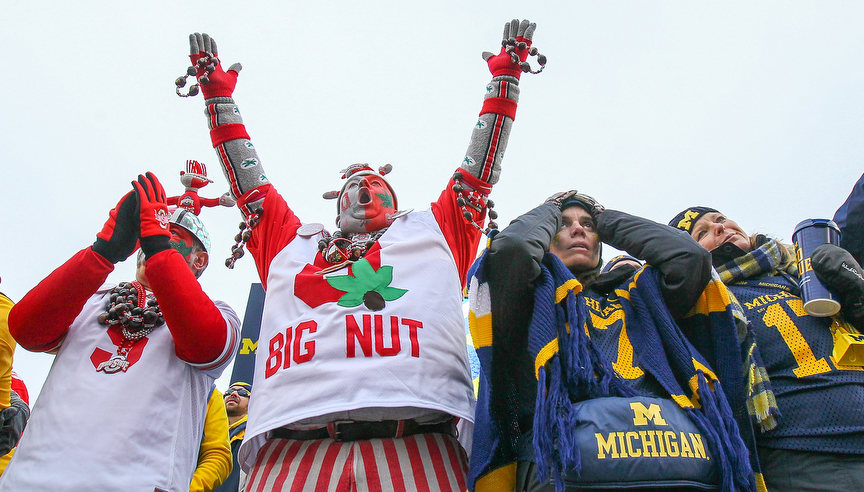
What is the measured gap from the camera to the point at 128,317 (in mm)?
2791

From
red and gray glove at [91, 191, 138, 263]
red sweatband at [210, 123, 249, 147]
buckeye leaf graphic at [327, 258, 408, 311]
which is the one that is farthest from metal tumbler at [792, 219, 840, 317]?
red and gray glove at [91, 191, 138, 263]

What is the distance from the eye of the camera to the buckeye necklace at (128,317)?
2.69 m

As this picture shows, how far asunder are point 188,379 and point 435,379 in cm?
110

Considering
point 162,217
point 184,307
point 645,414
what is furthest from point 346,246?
point 645,414

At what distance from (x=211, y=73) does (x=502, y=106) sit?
136 cm

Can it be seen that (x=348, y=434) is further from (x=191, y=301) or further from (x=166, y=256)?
(x=166, y=256)

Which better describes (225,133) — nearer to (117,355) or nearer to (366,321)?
(117,355)

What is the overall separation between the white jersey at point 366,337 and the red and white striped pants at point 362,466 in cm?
14

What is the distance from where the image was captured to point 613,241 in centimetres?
252

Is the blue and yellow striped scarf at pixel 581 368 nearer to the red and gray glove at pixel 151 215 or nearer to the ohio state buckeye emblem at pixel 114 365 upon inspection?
the red and gray glove at pixel 151 215

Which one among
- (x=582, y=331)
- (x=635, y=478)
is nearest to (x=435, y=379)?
(x=582, y=331)

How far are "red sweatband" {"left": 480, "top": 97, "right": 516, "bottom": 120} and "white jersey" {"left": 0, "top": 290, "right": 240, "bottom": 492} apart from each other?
1425 millimetres

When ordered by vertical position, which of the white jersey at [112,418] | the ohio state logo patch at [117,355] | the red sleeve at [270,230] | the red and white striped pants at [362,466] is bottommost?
the red and white striped pants at [362,466]

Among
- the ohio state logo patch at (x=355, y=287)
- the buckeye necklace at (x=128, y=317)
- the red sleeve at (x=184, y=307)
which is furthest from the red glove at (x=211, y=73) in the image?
the ohio state logo patch at (x=355, y=287)
